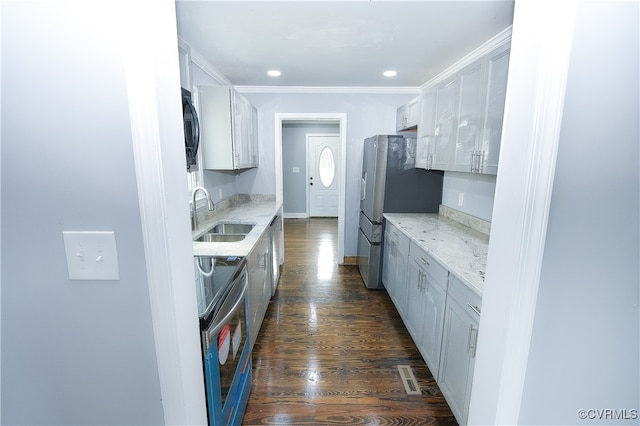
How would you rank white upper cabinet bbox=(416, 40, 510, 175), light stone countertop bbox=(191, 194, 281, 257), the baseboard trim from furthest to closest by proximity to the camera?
1. the baseboard trim
2. light stone countertop bbox=(191, 194, 281, 257)
3. white upper cabinet bbox=(416, 40, 510, 175)

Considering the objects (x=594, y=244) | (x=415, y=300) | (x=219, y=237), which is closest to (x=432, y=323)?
(x=415, y=300)

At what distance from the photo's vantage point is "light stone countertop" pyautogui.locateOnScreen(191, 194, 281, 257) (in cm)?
182

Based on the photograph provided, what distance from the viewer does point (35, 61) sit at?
0.57m

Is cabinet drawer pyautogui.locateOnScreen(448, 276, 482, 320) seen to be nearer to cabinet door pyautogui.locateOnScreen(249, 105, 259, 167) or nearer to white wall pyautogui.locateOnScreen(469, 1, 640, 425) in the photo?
white wall pyautogui.locateOnScreen(469, 1, 640, 425)

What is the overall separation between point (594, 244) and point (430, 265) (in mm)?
1299

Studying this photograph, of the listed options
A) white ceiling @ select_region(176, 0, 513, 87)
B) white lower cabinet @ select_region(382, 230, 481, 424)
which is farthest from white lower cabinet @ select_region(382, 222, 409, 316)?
white ceiling @ select_region(176, 0, 513, 87)

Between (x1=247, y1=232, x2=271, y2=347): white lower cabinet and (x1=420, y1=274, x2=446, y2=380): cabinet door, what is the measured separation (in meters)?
1.22

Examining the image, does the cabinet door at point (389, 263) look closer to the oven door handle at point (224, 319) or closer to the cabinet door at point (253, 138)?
the oven door handle at point (224, 319)

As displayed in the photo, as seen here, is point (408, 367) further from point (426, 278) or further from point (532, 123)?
point (532, 123)

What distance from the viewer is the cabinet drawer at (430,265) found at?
1715 mm

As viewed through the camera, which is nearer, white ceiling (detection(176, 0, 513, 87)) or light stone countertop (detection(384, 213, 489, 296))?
light stone countertop (detection(384, 213, 489, 296))

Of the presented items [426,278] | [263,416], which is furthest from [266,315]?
[426,278]

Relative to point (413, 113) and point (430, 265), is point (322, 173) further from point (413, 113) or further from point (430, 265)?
point (430, 265)

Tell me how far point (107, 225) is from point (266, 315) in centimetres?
230
